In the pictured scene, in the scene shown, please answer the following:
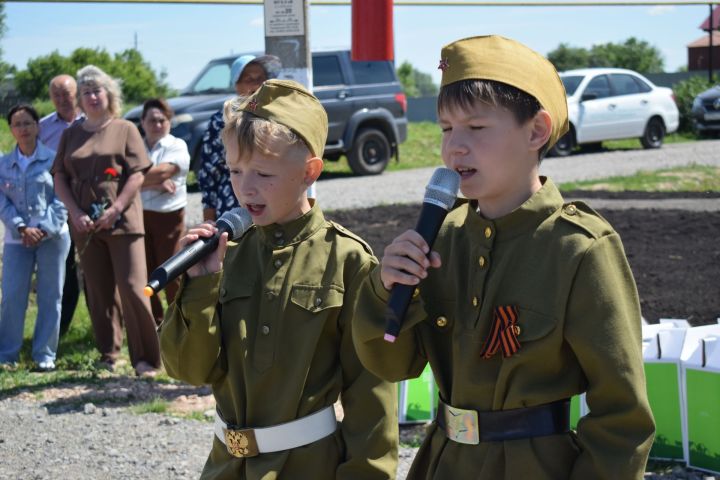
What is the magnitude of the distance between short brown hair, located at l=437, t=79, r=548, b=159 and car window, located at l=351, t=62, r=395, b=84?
15591 millimetres

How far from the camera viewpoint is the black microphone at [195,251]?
244 centimetres

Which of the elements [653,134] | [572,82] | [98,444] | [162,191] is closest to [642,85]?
[653,134]

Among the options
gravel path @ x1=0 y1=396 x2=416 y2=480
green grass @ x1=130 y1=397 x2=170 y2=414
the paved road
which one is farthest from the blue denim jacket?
the paved road

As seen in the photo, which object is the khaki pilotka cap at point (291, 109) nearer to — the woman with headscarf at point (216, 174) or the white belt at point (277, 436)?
the white belt at point (277, 436)

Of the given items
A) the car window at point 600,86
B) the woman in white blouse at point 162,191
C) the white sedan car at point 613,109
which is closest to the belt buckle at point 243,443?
the woman in white blouse at point 162,191

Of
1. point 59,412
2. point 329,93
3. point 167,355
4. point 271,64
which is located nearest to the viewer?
point 167,355

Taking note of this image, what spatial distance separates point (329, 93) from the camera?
Result: 17.4m

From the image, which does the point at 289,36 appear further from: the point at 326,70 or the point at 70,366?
the point at 326,70

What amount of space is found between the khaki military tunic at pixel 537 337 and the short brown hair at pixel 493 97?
19cm

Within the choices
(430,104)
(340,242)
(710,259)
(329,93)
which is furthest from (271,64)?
(430,104)

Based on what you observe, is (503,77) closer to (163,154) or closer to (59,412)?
(59,412)

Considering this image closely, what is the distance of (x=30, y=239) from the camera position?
24.7ft

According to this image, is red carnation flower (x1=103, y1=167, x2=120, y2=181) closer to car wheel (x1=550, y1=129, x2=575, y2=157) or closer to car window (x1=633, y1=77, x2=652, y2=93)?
car wheel (x1=550, y1=129, x2=575, y2=157)

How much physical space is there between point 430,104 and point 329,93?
17.4m
